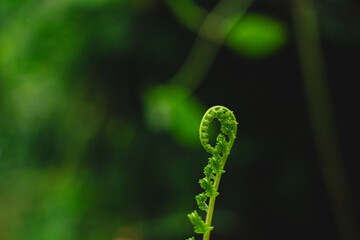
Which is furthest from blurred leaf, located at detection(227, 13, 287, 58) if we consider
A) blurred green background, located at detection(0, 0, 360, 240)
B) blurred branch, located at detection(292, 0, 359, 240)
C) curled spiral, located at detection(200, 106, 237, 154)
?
curled spiral, located at detection(200, 106, 237, 154)

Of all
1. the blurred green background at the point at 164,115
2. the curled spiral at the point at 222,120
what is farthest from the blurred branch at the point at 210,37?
the curled spiral at the point at 222,120

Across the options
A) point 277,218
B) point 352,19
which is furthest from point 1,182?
point 352,19

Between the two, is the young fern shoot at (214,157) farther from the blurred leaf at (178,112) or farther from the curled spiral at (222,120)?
the blurred leaf at (178,112)

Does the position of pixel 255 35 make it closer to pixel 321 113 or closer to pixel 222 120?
pixel 321 113

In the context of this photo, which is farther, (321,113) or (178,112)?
(321,113)

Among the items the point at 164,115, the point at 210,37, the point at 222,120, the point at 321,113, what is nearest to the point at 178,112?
the point at 164,115

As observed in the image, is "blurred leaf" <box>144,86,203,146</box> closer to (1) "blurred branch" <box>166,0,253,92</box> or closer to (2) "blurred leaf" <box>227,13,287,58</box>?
(1) "blurred branch" <box>166,0,253,92</box>
